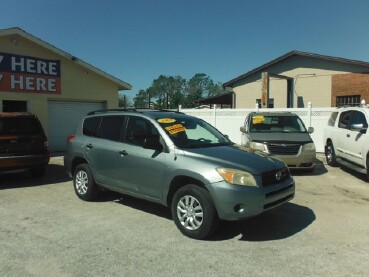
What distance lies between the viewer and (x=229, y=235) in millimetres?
5438

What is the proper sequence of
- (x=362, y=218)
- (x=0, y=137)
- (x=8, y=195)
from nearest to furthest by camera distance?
1. (x=362, y=218)
2. (x=8, y=195)
3. (x=0, y=137)

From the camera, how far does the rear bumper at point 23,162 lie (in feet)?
28.8

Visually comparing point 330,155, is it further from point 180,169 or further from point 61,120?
point 61,120

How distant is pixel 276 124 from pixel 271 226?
20.0ft

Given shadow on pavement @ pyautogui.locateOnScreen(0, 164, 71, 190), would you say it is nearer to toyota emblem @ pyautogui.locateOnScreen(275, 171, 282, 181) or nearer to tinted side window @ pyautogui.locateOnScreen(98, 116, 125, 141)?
tinted side window @ pyautogui.locateOnScreen(98, 116, 125, 141)

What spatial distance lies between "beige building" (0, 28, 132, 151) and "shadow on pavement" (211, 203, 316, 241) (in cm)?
1137

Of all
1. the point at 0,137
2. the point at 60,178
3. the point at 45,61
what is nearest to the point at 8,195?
the point at 0,137

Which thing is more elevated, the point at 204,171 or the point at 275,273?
the point at 204,171

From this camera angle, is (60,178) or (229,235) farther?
(60,178)

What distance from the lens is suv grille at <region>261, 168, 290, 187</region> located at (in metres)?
5.23

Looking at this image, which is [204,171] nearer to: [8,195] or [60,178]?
[8,195]

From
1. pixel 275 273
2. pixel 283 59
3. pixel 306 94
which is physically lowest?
pixel 275 273

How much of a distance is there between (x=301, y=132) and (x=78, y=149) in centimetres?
641

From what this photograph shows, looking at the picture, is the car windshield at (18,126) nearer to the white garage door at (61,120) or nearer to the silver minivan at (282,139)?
the silver minivan at (282,139)
